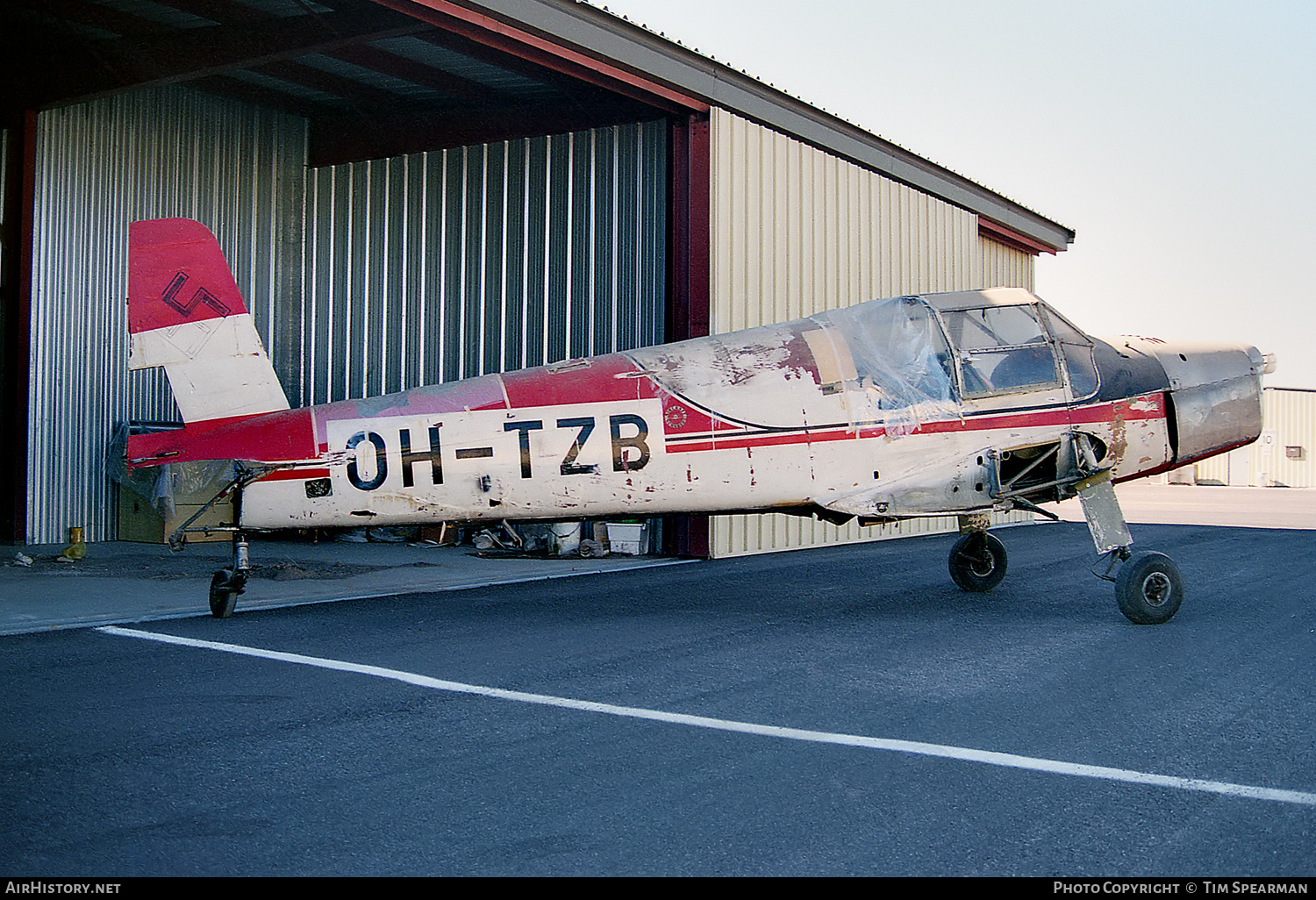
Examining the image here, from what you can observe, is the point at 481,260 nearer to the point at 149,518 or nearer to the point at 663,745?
the point at 149,518

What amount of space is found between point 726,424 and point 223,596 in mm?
4370

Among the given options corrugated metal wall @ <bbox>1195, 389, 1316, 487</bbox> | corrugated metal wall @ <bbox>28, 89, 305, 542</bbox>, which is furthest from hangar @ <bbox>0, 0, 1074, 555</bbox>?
corrugated metal wall @ <bbox>1195, 389, 1316, 487</bbox>

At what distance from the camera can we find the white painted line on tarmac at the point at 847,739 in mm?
4073

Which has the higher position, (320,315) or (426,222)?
(426,222)

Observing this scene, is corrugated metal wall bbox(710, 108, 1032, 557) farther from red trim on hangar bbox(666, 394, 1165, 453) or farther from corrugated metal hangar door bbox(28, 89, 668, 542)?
red trim on hangar bbox(666, 394, 1165, 453)

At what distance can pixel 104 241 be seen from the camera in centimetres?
1653

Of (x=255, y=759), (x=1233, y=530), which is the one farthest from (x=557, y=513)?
(x=1233, y=530)

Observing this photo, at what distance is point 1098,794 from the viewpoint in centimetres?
398

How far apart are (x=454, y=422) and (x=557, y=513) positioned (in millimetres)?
1053

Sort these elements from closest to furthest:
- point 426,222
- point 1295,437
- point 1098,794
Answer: point 1098,794, point 426,222, point 1295,437

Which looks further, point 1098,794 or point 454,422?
point 454,422

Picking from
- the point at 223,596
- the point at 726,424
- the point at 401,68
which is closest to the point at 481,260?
the point at 401,68
